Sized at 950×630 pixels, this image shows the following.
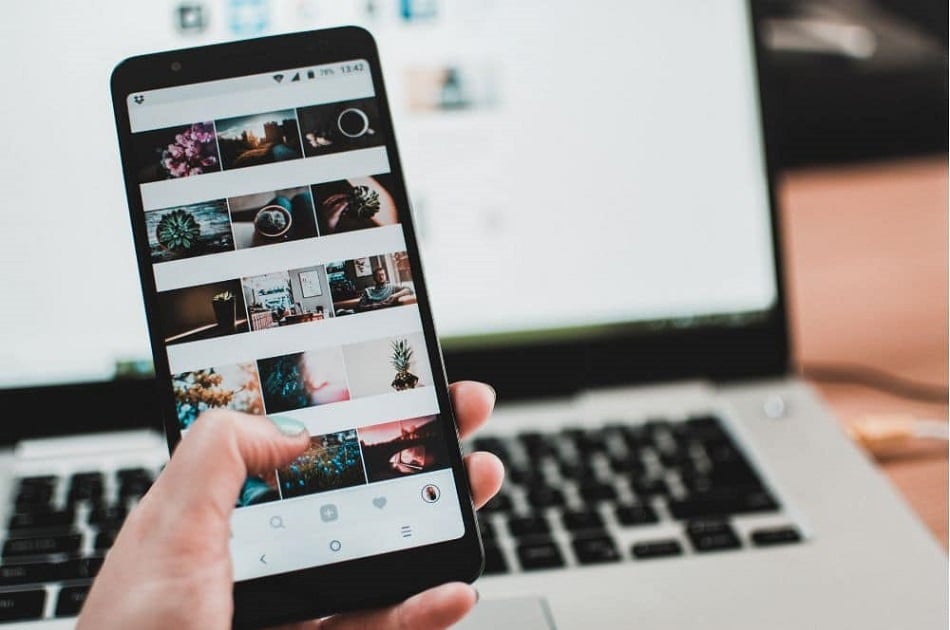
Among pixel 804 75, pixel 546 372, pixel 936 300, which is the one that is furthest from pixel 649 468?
pixel 804 75

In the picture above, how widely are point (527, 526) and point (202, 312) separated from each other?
187 mm

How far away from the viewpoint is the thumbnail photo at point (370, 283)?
0.41 meters

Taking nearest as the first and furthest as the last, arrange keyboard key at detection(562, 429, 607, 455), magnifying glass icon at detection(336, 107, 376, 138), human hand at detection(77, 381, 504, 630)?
human hand at detection(77, 381, 504, 630)
magnifying glass icon at detection(336, 107, 376, 138)
keyboard key at detection(562, 429, 607, 455)

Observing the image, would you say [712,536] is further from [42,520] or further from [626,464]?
[42,520]

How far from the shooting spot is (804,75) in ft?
2.86

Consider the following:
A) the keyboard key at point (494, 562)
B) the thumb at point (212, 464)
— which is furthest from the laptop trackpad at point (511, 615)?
the thumb at point (212, 464)

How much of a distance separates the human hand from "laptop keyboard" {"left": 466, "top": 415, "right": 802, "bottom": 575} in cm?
10

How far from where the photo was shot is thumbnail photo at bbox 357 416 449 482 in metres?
0.40

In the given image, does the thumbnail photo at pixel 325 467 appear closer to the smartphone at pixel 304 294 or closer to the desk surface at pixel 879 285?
the smartphone at pixel 304 294

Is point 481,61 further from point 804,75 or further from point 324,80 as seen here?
point 804,75

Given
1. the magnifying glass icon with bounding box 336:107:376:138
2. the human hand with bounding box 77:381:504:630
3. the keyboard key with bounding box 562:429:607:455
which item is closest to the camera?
the human hand with bounding box 77:381:504:630

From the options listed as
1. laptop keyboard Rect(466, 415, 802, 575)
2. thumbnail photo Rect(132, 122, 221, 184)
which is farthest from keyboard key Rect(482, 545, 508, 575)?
thumbnail photo Rect(132, 122, 221, 184)

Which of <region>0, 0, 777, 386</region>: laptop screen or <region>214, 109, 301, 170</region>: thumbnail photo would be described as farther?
<region>0, 0, 777, 386</region>: laptop screen

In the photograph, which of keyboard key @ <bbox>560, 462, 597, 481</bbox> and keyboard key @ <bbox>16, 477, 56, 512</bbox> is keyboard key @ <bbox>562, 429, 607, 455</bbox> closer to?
keyboard key @ <bbox>560, 462, 597, 481</bbox>
